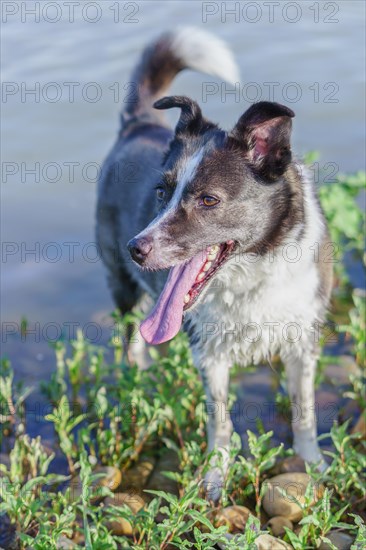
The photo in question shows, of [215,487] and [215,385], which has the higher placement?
[215,385]

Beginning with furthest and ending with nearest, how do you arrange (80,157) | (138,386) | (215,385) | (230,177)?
(80,157)
(138,386)
(215,385)
(230,177)

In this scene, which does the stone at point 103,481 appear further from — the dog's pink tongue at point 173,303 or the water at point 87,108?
the water at point 87,108

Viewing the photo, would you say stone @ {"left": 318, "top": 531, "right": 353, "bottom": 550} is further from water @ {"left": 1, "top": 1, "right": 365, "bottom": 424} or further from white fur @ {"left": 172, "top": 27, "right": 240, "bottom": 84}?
white fur @ {"left": 172, "top": 27, "right": 240, "bottom": 84}

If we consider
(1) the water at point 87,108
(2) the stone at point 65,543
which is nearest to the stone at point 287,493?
(2) the stone at point 65,543

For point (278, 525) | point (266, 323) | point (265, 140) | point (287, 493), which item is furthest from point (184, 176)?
point (278, 525)

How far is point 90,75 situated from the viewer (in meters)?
8.85

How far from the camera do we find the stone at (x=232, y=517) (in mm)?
3305

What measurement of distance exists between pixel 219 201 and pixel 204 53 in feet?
5.82

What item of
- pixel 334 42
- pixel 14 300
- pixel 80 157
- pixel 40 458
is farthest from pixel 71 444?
pixel 334 42

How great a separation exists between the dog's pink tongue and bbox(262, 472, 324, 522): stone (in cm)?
81

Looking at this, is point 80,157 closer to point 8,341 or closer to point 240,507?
point 8,341

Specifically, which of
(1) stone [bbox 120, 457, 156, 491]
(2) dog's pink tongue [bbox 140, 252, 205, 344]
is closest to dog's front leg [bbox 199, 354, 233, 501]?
(1) stone [bbox 120, 457, 156, 491]

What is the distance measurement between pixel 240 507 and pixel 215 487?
0.94 ft

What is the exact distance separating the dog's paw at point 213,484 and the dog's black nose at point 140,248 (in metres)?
1.09
